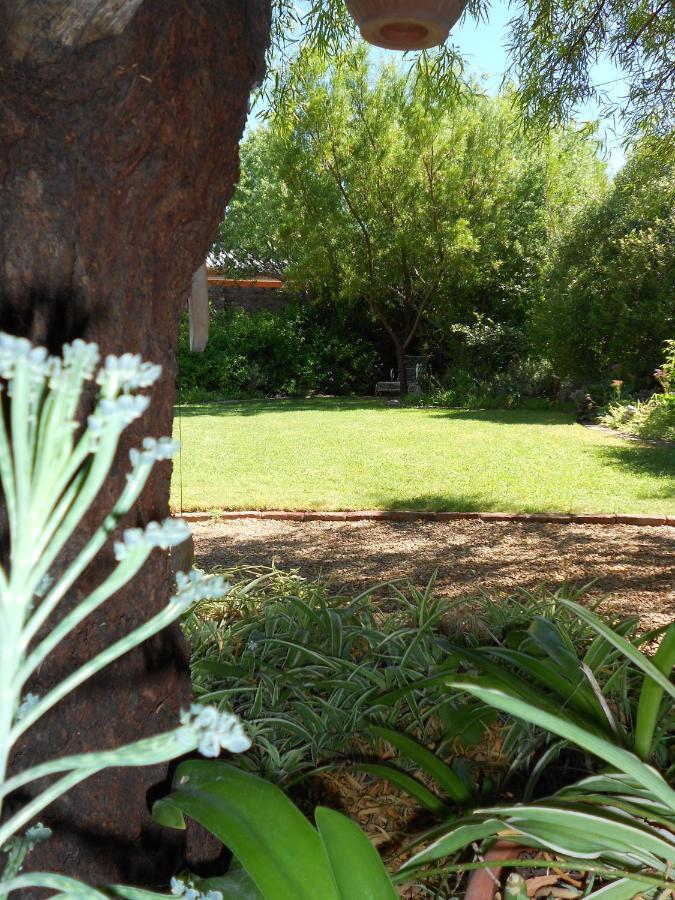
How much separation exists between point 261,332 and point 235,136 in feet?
49.8

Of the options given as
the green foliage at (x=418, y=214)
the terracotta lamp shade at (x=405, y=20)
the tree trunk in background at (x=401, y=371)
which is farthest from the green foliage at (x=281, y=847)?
the tree trunk in background at (x=401, y=371)

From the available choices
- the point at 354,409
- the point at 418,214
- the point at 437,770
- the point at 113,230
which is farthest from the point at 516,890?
the point at 418,214

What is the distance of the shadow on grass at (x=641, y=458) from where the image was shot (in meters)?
7.24

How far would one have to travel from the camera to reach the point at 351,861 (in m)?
0.86

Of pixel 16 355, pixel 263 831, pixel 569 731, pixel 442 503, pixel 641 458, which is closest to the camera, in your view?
pixel 16 355

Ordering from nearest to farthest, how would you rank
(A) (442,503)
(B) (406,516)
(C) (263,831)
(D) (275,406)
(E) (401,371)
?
(C) (263,831) → (B) (406,516) → (A) (442,503) → (D) (275,406) → (E) (401,371)

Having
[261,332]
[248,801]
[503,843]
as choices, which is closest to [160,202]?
[248,801]

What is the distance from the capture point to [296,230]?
16.2 metres

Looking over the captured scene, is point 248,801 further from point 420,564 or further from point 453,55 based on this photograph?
point 453,55

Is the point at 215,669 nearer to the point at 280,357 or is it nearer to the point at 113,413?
the point at 113,413

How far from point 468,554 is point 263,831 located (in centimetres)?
394

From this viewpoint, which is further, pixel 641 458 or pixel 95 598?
pixel 641 458

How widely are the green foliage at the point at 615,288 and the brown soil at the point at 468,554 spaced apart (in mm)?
7478

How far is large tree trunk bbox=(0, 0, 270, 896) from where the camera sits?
3.65ft
